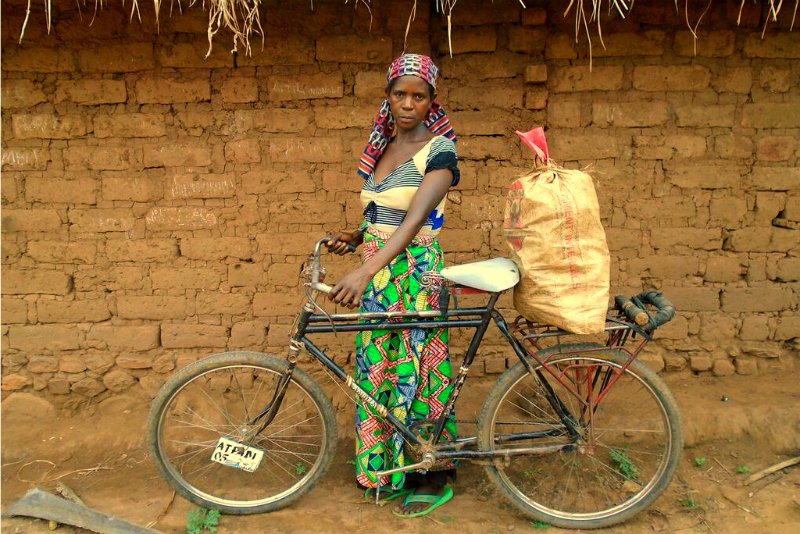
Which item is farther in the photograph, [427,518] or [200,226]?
[200,226]

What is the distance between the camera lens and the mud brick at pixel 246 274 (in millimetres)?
3484

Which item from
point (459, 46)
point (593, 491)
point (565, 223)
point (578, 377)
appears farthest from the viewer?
point (459, 46)

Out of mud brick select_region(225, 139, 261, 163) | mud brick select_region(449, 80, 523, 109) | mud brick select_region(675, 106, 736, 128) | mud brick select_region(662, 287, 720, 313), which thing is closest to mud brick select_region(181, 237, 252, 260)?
mud brick select_region(225, 139, 261, 163)

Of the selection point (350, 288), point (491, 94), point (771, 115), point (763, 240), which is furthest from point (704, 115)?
point (350, 288)

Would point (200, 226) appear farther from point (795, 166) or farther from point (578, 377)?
point (795, 166)

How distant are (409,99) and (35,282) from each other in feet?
8.19

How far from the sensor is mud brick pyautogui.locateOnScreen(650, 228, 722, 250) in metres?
3.46

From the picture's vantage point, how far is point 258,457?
2.63 meters

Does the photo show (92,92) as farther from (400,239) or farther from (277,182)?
(400,239)

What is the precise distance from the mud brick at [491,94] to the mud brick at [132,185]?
1725mm

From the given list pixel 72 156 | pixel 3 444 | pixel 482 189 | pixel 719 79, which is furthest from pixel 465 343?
pixel 3 444

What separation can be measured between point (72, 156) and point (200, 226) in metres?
0.80

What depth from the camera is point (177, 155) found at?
3.42m

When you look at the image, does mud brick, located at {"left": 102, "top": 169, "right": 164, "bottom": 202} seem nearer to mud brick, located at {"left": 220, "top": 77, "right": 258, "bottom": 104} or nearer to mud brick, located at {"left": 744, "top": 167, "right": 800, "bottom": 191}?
mud brick, located at {"left": 220, "top": 77, "right": 258, "bottom": 104}
